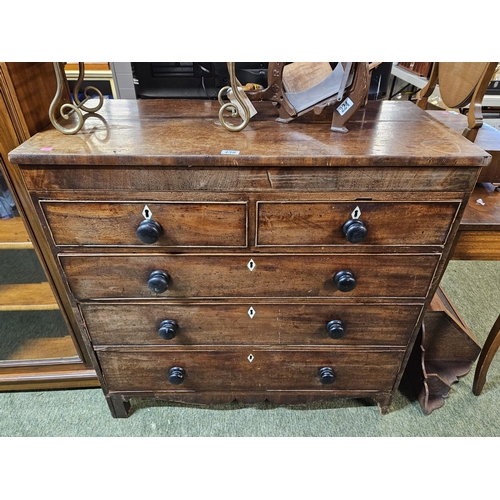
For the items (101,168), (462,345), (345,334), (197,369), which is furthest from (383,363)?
(101,168)

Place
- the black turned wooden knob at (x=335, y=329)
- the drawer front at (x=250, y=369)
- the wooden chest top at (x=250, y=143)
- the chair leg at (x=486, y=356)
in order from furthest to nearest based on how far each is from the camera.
Answer: the chair leg at (x=486, y=356) < the drawer front at (x=250, y=369) < the black turned wooden knob at (x=335, y=329) < the wooden chest top at (x=250, y=143)

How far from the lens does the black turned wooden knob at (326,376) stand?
1.15 m

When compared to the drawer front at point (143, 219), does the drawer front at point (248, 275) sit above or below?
below

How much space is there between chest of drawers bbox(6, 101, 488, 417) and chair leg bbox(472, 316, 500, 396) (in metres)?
0.43

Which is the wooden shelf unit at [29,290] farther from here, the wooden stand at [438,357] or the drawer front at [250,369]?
the wooden stand at [438,357]

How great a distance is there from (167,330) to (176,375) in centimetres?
20

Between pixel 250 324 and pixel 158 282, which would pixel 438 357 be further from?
pixel 158 282

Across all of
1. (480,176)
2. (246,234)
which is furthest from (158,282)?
(480,176)

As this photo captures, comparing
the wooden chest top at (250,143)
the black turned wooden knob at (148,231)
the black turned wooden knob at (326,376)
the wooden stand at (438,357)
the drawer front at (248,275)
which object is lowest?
the wooden stand at (438,357)

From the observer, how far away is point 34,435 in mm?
1271

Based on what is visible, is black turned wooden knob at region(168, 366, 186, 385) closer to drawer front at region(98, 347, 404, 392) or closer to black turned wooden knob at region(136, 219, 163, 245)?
drawer front at region(98, 347, 404, 392)

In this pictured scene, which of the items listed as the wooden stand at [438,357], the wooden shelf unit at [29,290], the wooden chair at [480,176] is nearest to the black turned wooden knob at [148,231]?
the wooden shelf unit at [29,290]

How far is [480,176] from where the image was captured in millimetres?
1195

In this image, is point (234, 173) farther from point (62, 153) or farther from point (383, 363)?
point (383, 363)
